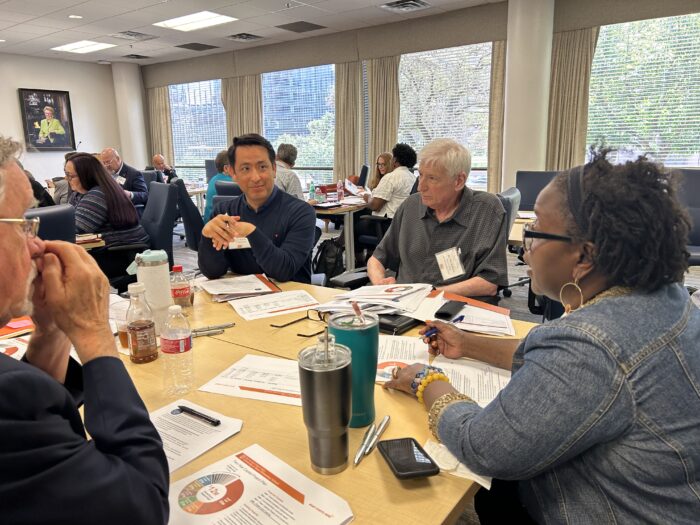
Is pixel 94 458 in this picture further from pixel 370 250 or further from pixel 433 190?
pixel 370 250

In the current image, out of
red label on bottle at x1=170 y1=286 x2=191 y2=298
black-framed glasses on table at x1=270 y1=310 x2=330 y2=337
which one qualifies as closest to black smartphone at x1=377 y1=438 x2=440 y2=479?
black-framed glasses on table at x1=270 y1=310 x2=330 y2=337

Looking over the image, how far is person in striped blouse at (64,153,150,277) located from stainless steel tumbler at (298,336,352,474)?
9.91 feet

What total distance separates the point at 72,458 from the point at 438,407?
65 centimetres

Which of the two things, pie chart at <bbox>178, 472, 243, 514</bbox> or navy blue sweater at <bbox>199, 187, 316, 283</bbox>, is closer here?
pie chart at <bbox>178, 472, 243, 514</bbox>

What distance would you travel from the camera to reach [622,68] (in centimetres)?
579

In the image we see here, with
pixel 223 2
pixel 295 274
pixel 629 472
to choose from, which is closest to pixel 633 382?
pixel 629 472

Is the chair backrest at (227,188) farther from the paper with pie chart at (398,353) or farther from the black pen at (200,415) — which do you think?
the black pen at (200,415)

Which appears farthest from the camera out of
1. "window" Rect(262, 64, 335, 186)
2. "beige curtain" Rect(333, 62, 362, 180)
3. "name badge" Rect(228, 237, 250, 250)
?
"window" Rect(262, 64, 335, 186)

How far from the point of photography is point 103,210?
11.3 feet

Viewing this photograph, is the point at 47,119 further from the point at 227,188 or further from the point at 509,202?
the point at 509,202

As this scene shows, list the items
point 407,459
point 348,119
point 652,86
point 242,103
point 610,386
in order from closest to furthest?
1. point 610,386
2. point 407,459
3. point 652,86
4. point 348,119
5. point 242,103

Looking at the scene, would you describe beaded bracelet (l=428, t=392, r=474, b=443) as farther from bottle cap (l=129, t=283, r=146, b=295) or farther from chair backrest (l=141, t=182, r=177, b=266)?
chair backrest (l=141, t=182, r=177, b=266)

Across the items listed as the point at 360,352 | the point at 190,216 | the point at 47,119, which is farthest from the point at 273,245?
the point at 47,119

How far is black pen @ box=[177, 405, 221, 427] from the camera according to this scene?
1.04m
